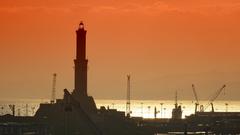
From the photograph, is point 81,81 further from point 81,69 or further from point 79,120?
point 79,120

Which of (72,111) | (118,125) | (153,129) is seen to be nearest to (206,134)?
(153,129)

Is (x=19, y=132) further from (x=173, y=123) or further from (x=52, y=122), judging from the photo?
(x=173, y=123)

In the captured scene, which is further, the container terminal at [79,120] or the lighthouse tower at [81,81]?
the lighthouse tower at [81,81]

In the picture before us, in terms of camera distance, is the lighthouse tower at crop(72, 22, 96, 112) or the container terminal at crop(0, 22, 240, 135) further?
the lighthouse tower at crop(72, 22, 96, 112)

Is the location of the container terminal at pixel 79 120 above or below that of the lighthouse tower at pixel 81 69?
below

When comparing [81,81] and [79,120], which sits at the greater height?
[81,81]

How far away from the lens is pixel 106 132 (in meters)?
138

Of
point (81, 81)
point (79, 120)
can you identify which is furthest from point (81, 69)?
point (79, 120)

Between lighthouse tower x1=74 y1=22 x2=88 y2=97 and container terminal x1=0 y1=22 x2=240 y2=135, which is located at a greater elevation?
lighthouse tower x1=74 y1=22 x2=88 y2=97

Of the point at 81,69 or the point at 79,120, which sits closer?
the point at 79,120

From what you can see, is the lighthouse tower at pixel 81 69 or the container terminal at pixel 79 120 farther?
the lighthouse tower at pixel 81 69

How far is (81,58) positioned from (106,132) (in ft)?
66.5

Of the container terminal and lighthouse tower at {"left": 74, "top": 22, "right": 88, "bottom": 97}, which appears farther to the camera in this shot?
lighthouse tower at {"left": 74, "top": 22, "right": 88, "bottom": 97}

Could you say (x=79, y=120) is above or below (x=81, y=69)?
below
